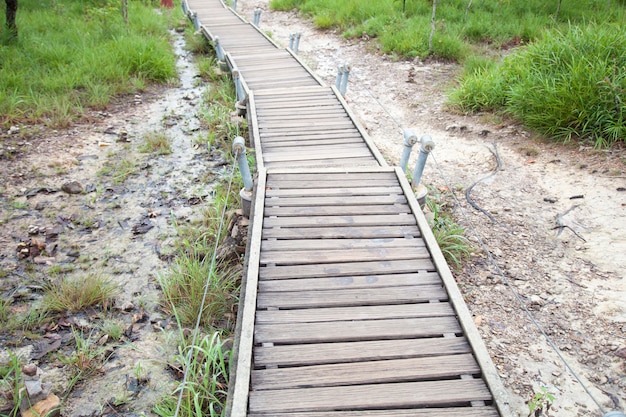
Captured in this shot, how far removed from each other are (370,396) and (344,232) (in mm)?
1613

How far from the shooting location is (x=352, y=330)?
2.98 m

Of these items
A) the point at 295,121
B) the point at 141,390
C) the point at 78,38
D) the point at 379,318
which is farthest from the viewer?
the point at 78,38

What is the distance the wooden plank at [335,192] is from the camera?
174 inches

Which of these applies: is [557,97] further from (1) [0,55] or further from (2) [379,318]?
(1) [0,55]

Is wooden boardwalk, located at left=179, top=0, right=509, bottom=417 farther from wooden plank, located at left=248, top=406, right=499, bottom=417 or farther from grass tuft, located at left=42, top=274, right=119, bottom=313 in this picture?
grass tuft, located at left=42, top=274, right=119, bottom=313

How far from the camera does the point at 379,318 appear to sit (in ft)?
10.1

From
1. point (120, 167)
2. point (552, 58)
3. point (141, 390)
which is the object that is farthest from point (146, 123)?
point (552, 58)

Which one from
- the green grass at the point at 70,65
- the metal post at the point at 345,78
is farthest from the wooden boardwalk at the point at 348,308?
the green grass at the point at 70,65

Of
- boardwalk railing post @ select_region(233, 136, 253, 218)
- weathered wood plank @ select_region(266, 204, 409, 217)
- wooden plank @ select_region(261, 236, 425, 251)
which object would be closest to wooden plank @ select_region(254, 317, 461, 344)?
wooden plank @ select_region(261, 236, 425, 251)

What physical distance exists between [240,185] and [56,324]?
269cm

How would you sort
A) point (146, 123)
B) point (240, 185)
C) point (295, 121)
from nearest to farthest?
point (240, 185) → point (295, 121) → point (146, 123)

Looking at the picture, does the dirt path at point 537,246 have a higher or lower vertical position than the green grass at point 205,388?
higher

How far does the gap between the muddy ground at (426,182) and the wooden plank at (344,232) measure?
0.78 m

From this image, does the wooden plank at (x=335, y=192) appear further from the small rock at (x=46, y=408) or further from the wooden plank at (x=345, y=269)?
the small rock at (x=46, y=408)
